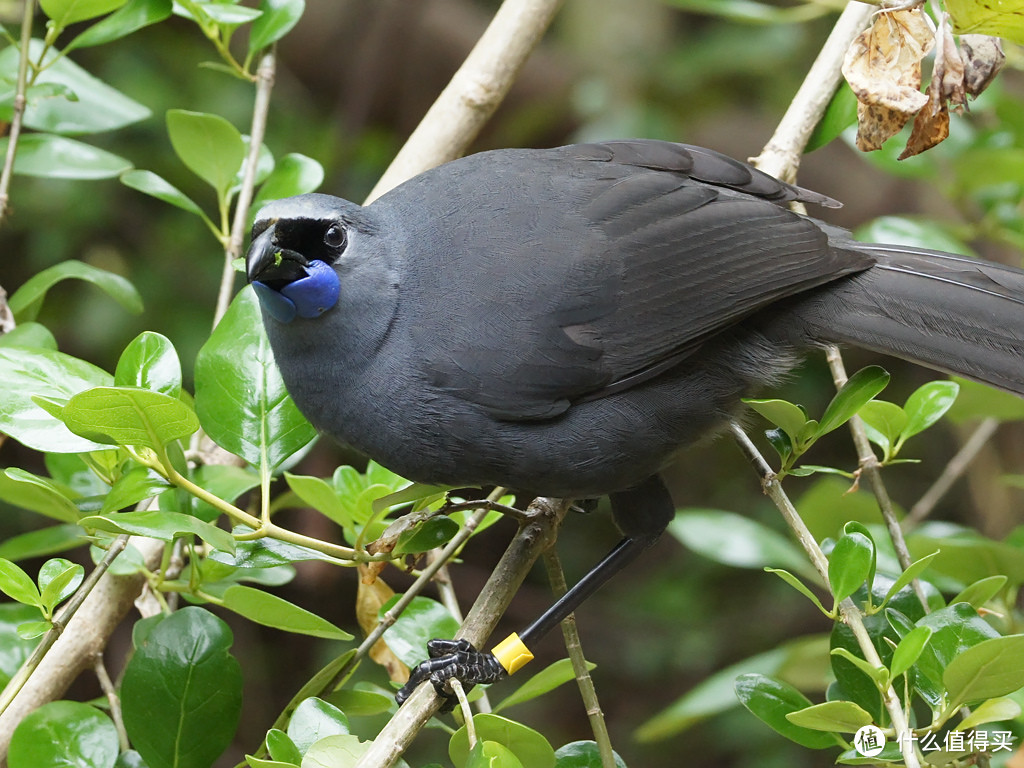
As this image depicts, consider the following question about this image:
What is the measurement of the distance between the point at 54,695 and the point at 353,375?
713mm

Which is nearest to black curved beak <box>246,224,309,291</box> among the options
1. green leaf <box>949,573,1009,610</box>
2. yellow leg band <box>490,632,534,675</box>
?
yellow leg band <box>490,632,534,675</box>

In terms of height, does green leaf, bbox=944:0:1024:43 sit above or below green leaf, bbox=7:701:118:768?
above

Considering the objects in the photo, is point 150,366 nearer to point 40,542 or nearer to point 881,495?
point 40,542

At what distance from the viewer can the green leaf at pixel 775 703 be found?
5.20 ft

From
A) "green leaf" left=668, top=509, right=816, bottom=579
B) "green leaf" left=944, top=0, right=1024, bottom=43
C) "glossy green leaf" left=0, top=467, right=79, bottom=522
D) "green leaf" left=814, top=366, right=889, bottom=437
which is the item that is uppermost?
"green leaf" left=944, top=0, right=1024, bottom=43

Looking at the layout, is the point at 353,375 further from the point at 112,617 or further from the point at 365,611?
the point at 112,617

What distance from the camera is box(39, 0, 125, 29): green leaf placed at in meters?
1.90

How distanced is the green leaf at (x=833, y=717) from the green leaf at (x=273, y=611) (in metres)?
0.63

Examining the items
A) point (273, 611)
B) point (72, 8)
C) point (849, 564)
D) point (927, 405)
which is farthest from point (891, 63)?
point (72, 8)

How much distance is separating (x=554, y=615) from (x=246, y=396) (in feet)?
2.49

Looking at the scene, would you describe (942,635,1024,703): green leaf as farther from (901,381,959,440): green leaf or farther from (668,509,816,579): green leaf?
(668,509,816,579): green leaf

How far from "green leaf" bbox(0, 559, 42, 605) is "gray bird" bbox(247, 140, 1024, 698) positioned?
0.59 metres

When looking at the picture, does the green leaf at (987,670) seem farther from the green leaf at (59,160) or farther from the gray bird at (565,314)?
the green leaf at (59,160)

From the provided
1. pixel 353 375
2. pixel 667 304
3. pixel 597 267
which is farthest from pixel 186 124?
pixel 667 304
